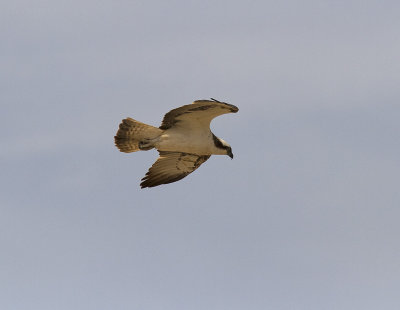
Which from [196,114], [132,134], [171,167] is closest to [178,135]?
[196,114]

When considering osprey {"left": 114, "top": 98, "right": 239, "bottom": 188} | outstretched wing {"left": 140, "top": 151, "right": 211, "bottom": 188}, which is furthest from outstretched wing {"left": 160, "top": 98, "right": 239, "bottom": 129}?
outstretched wing {"left": 140, "top": 151, "right": 211, "bottom": 188}

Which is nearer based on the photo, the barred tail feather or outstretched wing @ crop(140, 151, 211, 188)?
the barred tail feather

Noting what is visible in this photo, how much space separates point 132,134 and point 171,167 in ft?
5.57

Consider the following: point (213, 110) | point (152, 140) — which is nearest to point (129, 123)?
point (152, 140)

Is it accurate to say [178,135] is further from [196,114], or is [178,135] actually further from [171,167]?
[171,167]

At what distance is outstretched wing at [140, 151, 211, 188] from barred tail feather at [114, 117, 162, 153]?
1.03 meters

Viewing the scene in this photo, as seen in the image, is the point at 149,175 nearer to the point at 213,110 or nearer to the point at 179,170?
the point at 179,170

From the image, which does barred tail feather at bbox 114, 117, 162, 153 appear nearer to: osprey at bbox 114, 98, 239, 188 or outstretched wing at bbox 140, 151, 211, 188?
osprey at bbox 114, 98, 239, 188

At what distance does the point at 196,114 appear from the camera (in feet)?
75.7

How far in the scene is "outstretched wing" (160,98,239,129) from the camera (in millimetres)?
22266

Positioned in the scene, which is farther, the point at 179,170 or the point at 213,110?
the point at 179,170

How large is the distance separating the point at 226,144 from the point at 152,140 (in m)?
1.99

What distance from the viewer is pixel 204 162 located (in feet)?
82.1

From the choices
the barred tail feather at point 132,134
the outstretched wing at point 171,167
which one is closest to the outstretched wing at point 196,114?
the barred tail feather at point 132,134
